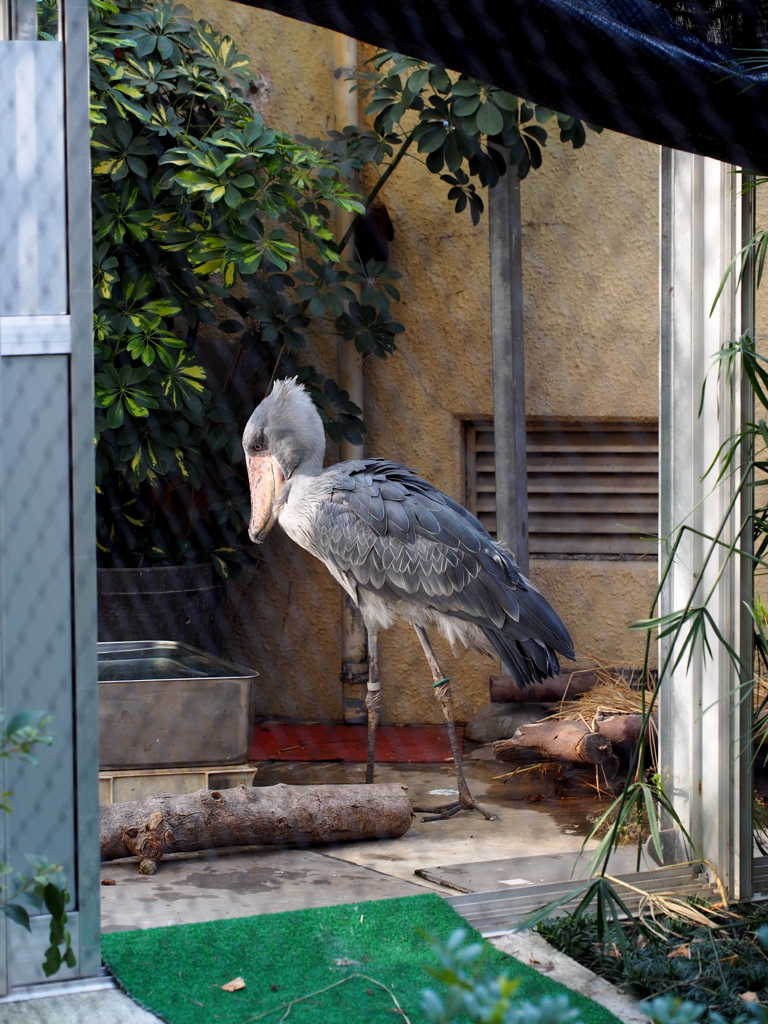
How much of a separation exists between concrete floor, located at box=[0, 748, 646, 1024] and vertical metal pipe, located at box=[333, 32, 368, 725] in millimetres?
1310

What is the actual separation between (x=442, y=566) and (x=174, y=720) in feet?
3.33

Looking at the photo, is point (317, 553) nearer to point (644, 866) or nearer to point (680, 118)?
point (644, 866)

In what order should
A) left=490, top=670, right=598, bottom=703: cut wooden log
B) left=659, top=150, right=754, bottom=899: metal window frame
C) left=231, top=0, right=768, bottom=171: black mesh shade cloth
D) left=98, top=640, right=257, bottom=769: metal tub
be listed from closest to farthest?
left=231, top=0, right=768, bottom=171: black mesh shade cloth → left=659, top=150, right=754, bottom=899: metal window frame → left=98, top=640, right=257, bottom=769: metal tub → left=490, top=670, right=598, bottom=703: cut wooden log

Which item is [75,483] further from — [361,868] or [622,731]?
[622,731]

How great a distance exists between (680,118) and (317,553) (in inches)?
100

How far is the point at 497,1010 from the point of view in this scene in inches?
33.6

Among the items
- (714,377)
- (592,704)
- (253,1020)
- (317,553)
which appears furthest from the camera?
(592,704)

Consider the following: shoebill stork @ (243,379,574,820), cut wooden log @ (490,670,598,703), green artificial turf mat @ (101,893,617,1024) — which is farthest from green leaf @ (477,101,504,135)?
green artificial turf mat @ (101,893,617,1024)

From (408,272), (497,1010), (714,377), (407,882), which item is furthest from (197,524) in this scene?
(497,1010)

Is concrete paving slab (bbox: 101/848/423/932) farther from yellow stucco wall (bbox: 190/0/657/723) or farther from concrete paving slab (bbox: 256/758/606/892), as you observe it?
yellow stucco wall (bbox: 190/0/657/723)

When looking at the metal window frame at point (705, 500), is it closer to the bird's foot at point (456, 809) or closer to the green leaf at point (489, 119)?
the bird's foot at point (456, 809)

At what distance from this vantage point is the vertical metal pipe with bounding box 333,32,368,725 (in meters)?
5.32

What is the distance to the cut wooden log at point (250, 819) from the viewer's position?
10.5ft

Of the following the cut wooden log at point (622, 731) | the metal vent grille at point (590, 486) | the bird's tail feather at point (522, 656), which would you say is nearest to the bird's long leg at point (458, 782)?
the bird's tail feather at point (522, 656)
